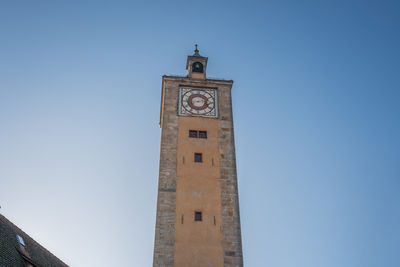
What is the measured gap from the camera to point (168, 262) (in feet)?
Result: 63.8

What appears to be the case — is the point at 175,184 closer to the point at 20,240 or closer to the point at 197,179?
the point at 197,179

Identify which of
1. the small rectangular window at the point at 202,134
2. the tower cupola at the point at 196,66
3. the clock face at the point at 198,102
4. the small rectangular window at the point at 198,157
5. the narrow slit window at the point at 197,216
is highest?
the tower cupola at the point at 196,66

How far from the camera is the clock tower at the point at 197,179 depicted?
19.9 m

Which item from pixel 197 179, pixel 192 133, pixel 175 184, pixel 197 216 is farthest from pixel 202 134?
pixel 197 216

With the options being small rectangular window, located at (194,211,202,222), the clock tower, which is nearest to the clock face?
the clock tower

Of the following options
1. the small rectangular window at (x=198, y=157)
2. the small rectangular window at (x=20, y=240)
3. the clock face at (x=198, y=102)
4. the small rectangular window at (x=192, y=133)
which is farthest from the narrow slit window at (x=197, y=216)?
the small rectangular window at (x=20, y=240)

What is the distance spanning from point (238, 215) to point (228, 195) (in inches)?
45.5

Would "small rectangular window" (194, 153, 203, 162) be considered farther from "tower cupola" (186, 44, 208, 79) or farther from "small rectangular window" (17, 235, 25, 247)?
"small rectangular window" (17, 235, 25, 247)

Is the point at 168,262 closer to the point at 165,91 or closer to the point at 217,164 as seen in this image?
the point at 217,164

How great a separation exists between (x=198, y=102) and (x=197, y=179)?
554 cm

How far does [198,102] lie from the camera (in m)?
25.8

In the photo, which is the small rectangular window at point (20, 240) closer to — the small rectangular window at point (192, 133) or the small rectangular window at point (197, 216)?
the small rectangular window at point (197, 216)

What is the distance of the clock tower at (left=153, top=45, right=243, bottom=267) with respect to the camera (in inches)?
784

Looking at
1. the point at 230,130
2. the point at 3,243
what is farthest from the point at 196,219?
the point at 3,243
